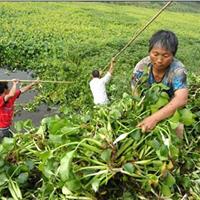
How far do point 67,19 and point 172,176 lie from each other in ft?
57.6

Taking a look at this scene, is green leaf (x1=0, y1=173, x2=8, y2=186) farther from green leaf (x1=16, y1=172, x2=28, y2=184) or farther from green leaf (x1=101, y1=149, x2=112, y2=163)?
green leaf (x1=101, y1=149, x2=112, y2=163)

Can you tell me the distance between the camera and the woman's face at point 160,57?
136 inches

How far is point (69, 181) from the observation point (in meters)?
2.77

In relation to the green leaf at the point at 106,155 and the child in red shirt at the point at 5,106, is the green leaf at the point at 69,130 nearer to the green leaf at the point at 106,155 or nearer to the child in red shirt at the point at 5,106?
the green leaf at the point at 106,155

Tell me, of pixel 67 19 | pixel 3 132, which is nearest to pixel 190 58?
pixel 67 19

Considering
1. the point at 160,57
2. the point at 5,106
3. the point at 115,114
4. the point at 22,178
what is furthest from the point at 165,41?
the point at 5,106

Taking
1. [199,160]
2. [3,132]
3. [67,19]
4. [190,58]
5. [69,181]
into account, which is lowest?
[67,19]

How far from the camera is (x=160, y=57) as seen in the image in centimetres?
348

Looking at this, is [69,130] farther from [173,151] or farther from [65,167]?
[173,151]

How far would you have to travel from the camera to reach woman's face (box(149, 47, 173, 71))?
3.45 meters

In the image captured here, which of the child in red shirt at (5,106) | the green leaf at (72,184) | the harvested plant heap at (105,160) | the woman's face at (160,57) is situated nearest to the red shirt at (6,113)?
the child in red shirt at (5,106)

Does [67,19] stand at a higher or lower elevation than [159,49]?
lower

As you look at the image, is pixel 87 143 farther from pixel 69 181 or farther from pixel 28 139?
pixel 28 139

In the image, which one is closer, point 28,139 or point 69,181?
point 69,181
